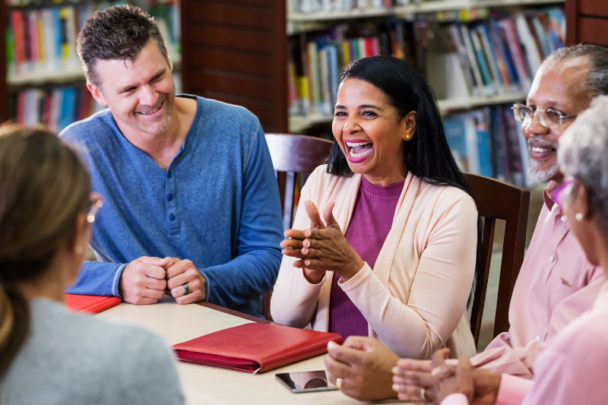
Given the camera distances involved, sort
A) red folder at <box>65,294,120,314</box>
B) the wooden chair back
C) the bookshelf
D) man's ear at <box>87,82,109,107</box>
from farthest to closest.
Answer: the bookshelf → the wooden chair back → man's ear at <box>87,82,109,107</box> → red folder at <box>65,294,120,314</box>

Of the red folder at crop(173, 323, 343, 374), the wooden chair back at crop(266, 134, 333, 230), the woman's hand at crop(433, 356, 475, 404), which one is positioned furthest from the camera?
the wooden chair back at crop(266, 134, 333, 230)

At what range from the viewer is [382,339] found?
159cm

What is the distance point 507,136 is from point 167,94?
279 centimetres

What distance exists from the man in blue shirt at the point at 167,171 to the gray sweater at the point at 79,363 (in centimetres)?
98

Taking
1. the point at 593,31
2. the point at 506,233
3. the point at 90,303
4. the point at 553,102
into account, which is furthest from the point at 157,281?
the point at 593,31

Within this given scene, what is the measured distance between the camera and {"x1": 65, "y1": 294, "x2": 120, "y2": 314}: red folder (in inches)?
63.5

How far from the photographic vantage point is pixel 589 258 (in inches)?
37.9

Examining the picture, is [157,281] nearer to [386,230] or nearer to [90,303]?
[90,303]

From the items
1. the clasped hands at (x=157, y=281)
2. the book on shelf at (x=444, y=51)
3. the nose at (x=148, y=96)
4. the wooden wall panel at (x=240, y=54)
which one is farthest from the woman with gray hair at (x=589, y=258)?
the book on shelf at (x=444, y=51)

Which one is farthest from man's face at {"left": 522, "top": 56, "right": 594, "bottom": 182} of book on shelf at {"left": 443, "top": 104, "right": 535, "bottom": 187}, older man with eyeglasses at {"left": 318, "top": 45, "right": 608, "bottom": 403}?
book on shelf at {"left": 443, "top": 104, "right": 535, "bottom": 187}

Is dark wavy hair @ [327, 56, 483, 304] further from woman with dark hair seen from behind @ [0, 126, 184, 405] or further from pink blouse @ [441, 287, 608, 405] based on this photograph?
woman with dark hair seen from behind @ [0, 126, 184, 405]

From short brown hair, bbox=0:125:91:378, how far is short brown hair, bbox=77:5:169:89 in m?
1.11

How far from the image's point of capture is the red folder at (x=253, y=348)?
1.34 m

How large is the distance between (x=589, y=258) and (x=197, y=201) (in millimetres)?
1224
